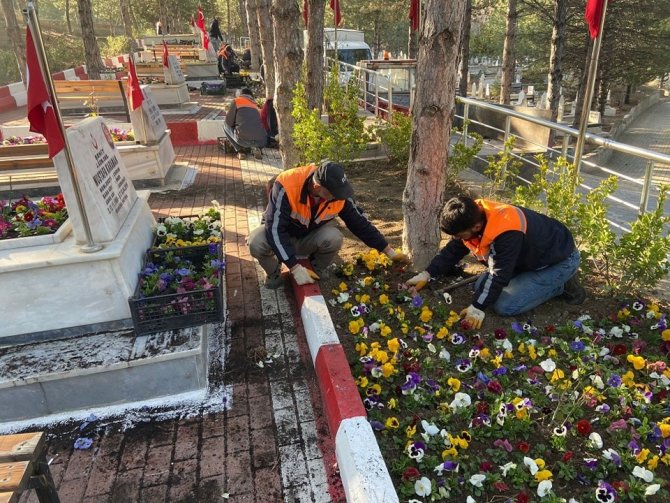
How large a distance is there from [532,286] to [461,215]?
88 cm

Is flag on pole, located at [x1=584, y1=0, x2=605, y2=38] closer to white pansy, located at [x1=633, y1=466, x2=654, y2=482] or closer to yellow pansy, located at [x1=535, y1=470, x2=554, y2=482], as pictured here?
white pansy, located at [x1=633, y1=466, x2=654, y2=482]

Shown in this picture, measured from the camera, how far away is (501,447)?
252cm

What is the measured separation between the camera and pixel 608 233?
3.53m

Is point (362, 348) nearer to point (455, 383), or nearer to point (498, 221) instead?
point (455, 383)

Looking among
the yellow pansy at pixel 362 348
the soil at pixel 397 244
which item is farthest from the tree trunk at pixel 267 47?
the yellow pansy at pixel 362 348

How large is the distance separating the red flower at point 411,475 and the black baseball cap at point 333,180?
6.24ft

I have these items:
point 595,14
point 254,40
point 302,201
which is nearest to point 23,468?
point 302,201

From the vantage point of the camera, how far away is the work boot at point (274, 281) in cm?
442

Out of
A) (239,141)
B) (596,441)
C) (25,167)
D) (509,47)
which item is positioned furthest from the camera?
(509,47)

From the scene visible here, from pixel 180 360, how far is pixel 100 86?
9.34 m

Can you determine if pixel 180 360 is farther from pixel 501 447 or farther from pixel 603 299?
pixel 603 299

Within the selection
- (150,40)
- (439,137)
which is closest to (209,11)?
(150,40)

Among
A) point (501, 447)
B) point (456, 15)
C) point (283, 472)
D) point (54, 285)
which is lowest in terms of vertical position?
point (283, 472)

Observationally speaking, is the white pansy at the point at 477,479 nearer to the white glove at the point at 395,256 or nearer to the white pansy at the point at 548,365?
the white pansy at the point at 548,365
